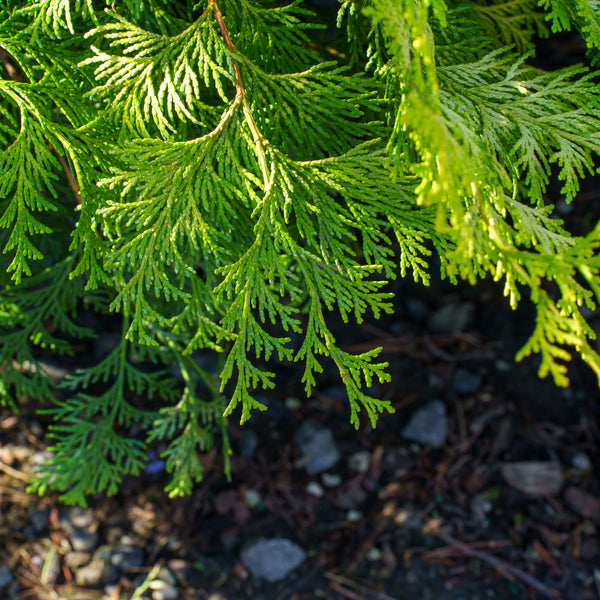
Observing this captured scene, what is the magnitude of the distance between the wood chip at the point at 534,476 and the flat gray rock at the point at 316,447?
3.64ft

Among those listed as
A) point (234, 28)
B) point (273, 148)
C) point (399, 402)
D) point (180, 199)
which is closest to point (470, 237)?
point (273, 148)

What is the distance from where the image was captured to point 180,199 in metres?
1.76

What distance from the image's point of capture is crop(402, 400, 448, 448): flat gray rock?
359cm

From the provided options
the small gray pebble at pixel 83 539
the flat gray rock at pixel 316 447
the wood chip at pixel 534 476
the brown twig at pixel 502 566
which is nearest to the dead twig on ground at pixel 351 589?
the brown twig at pixel 502 566

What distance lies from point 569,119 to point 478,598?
2628 millimetres

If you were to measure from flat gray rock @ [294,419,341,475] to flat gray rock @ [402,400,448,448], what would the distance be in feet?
1.65

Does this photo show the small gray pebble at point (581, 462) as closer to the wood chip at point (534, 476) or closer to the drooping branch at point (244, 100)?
the wood chip at point (534, 476)

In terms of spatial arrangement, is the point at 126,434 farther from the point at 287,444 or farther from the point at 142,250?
the point at 142,250

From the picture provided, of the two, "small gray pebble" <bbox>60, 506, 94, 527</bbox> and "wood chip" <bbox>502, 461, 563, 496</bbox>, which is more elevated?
"small gray pebble" <bbox>60, 506, 94, 527</bbox>

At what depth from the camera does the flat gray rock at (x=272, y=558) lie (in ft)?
10.2

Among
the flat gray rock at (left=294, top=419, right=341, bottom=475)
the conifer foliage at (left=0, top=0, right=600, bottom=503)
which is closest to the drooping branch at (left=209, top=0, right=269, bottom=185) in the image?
the conifer foliage at (left=0, top=0, right=600, bottom=503)

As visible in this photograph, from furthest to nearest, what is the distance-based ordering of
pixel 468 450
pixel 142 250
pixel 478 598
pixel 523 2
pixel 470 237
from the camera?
pixel 468 450 < pixel 478 598 < pixel 523 2 < pixel 142 250 < pixel 470 237

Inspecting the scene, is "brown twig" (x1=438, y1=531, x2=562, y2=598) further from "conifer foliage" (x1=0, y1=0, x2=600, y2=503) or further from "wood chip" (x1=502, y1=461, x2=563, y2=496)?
"conifer foliage" (x1=0, y1=0, x2=600, y2=503)

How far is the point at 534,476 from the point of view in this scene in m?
3.43
